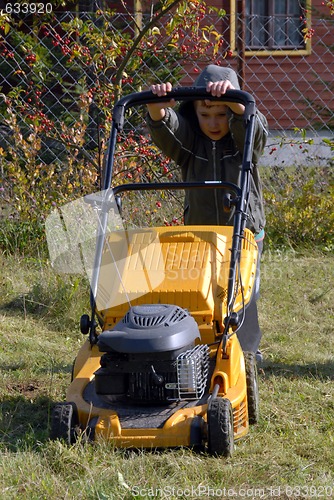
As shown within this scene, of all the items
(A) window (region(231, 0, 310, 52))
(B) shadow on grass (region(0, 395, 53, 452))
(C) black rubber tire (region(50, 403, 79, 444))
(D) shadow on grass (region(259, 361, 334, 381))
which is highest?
(A) window (region(231, 0, 310, 52))

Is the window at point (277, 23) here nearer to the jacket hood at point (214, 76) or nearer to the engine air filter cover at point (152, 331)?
the jacket hood at point (214, 76)

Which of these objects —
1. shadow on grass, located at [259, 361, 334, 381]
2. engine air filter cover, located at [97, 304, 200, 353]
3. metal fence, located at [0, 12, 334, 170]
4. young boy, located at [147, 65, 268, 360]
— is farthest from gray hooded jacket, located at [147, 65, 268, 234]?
metal fence, located at [0, 12, 334, 170]

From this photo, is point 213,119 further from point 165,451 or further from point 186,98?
point 165,451

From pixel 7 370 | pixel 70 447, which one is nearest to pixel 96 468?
pixel 70 447

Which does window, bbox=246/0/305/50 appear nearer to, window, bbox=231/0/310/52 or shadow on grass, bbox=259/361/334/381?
window, bbox=231/0/310/52

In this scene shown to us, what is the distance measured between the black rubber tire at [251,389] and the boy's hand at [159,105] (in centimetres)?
120

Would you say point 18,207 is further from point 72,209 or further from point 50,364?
point 50,364

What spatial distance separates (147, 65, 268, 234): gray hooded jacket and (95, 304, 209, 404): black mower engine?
105cm

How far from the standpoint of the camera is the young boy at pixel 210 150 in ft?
13.7

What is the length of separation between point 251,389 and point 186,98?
1.30 m

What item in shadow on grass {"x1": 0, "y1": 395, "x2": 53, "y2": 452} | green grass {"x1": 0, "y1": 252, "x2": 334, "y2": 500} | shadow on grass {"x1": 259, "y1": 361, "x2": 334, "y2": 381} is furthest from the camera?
shadow on grass {"x1": 259, "y1": 361, "x2": 334, "y2": 381}

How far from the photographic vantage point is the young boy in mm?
4172

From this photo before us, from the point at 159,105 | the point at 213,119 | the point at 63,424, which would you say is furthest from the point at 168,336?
the point at 213,119

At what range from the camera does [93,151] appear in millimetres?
7160
